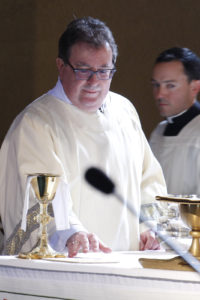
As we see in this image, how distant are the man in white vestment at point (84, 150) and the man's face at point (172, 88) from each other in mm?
1226

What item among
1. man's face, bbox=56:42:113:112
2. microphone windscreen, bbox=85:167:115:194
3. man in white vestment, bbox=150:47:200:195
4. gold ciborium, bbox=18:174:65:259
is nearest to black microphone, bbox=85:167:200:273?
microphone windscreen, bbox=85:167:115:194

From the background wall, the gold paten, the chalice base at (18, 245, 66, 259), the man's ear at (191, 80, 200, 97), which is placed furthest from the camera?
the background wall

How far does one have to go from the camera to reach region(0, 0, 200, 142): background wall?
7.80 m

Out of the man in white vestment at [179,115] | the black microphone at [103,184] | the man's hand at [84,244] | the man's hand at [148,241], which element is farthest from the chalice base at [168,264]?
the man in white vestment at [179,115]

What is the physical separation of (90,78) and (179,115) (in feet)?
6.12

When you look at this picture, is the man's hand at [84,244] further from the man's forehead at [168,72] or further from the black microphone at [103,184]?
the man's forehead at [168,72]

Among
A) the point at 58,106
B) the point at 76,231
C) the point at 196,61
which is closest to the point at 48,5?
the point at 196,61

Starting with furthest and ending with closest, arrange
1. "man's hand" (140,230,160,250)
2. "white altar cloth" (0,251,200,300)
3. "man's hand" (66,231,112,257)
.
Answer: "man's hand" (140,230,160,250) < "man's hand" (66,231,112,257) < "white altar cloth" (0,251,200,300)

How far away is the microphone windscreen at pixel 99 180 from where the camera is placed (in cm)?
357

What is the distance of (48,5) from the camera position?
802 centimetres

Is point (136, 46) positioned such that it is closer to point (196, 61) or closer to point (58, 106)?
point (196, 61)

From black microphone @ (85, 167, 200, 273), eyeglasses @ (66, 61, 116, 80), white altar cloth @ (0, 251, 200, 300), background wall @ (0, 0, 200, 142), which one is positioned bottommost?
white altar cloth @ (0, 251, 200, 300)

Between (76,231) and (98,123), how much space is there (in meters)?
1.03

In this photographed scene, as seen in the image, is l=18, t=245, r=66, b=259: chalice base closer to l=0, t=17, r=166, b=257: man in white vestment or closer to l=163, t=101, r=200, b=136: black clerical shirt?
l=0, t=17, r=166, b=257: man in white vestment
